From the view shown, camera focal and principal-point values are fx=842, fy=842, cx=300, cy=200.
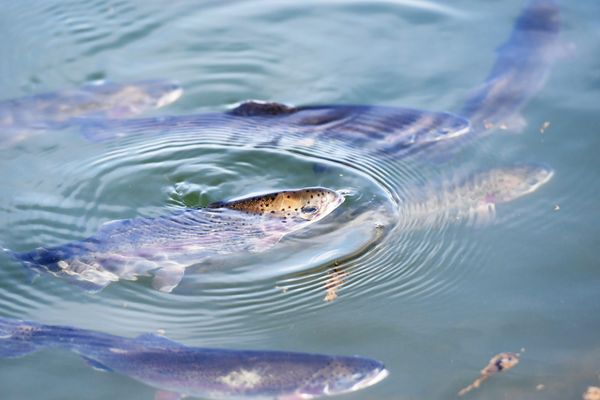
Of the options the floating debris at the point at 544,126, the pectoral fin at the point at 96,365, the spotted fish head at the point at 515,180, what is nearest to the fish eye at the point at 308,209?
the spotted fish head at the point at 515,180

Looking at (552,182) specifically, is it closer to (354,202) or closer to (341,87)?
(354,202)

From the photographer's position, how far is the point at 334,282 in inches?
183

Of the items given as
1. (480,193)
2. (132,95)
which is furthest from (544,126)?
(132,95)

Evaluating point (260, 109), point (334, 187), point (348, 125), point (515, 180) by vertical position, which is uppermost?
point (260, 109)

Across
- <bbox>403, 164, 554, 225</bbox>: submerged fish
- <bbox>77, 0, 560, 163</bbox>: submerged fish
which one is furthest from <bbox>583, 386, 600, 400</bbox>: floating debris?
<bbox>77, 0, 560, 163</bbox>: submerged fish

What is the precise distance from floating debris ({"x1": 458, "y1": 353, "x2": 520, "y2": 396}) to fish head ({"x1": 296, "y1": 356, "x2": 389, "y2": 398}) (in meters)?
0.44

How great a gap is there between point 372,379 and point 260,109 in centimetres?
293

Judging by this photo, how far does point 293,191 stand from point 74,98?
2777mm

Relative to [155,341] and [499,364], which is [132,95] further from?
[499,364]

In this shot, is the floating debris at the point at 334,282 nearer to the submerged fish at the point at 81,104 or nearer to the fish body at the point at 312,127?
the fish body at the point at 312,127

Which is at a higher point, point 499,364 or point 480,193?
point 480,193

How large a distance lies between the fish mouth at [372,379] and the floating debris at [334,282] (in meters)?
0.66

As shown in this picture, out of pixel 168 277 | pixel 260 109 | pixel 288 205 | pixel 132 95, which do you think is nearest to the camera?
→ pixel 168 277

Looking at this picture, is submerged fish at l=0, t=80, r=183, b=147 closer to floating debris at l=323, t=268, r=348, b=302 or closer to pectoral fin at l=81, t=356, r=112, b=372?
floating debris at l=323, t=268, r=348, b=302
